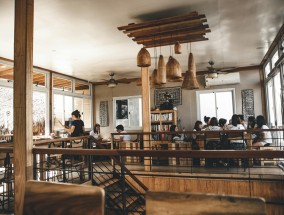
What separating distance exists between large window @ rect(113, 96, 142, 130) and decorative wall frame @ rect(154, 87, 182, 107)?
3.00 ft

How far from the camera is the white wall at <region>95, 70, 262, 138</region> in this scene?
29.1 ft

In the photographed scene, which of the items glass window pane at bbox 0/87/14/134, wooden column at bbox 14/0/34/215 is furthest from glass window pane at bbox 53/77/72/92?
wooden column at bbox 14/0/34/215

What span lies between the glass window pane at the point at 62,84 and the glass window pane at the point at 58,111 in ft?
1.11

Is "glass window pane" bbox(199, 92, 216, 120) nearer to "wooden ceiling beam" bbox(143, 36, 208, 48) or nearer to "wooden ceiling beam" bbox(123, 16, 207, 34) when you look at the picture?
"wooden ceiling beam" bbox(143, 36, 208, 48)

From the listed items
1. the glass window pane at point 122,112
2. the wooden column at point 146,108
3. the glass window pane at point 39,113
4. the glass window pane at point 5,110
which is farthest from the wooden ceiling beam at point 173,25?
the glass window pane at point 122,112

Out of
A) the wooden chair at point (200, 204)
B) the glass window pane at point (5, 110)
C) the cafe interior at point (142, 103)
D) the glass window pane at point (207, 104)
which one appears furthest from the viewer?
the glass window pane at point (207, 104)

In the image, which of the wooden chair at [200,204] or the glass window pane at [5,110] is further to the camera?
the glass window pane at [5,110]

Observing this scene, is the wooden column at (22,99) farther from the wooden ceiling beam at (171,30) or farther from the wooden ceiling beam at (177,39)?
the wooden ceiling beam at (177,39)

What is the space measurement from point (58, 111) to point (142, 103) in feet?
14.9

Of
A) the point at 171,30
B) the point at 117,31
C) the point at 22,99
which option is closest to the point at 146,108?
the point at 117,31

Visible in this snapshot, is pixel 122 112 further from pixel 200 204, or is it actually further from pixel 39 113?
pixel 200 204

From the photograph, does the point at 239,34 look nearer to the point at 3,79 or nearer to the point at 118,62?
the point at 118,62

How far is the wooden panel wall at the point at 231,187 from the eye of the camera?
4.30m

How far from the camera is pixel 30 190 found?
113 centimetres
